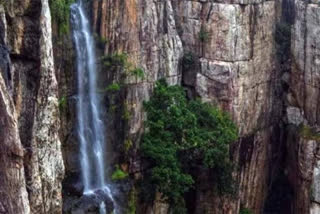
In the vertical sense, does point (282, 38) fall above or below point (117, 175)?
above

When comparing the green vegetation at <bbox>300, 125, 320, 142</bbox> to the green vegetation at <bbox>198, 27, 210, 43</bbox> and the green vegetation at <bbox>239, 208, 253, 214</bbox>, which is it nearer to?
the green vegetation at <bbox>239, 208, 253, 214</bbox>

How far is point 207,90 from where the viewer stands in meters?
21.3

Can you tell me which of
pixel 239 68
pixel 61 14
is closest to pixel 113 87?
pixel 61 14

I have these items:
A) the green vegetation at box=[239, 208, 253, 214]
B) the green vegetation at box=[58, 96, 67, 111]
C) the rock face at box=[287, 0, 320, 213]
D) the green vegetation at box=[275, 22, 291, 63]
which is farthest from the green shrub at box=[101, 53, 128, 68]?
the green vegetation at box=[239, 208, 253, 214]

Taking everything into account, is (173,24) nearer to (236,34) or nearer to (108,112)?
(236,34)

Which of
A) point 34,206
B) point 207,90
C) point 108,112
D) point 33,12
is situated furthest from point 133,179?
point 33,12

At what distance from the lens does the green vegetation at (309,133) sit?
21.6 m

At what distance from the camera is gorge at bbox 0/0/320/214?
17766mm

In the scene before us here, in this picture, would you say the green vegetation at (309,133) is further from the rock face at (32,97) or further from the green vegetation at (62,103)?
the rock face at (32,97)

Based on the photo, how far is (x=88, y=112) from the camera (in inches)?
732

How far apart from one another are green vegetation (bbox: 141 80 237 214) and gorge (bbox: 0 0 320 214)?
364mm

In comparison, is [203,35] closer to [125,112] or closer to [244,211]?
[125,112]

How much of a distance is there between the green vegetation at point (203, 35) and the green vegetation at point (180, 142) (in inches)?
80.3

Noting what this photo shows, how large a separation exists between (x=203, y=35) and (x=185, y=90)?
2.05 metres
